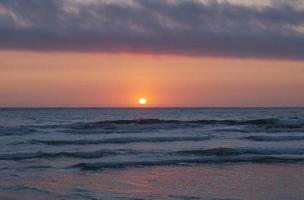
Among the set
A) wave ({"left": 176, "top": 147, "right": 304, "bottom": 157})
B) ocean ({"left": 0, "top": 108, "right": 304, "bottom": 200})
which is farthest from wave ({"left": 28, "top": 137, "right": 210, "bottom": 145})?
wave ({"left": 176, "top": 147, "right": 304, "bottom": 157})

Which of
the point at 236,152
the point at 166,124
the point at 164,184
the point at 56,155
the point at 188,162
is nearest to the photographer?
the point at 164,184

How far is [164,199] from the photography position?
10.7m

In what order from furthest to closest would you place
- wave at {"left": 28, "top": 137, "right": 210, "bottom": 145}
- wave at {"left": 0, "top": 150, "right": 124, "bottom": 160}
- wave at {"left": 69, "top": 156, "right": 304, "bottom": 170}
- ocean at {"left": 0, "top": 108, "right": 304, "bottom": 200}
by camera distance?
wave at {"left": 28, "top": 137, "right": 210, "bottom": 145}
wave at {"left": 0, "top": 150, "right": 124, "bottom": 160}
wave at {"left": 69, "top": 156, "right": 304, "bottom": 170}
ocean at {"left": 0, "top": 108, "right": 304, "bottom": 200}

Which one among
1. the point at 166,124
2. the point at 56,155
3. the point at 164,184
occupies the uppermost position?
the point at 166,124

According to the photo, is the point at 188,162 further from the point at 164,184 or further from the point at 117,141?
the point at 117,141

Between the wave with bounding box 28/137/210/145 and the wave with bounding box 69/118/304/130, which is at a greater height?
the wave with bounding box 69/118/304/130

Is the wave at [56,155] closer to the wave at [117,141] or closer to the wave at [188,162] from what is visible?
the wave at [188,162]

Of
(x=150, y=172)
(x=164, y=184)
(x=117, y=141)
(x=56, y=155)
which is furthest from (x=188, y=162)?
(x=117, y=141)

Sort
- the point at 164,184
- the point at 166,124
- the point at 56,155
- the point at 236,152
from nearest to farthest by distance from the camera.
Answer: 1. the point at 164,184
2. the point at 56,155
3. the point at 236,152
4. the point at 166,124

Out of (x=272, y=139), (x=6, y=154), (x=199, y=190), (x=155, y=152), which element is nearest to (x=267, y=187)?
(x=199, y=190)

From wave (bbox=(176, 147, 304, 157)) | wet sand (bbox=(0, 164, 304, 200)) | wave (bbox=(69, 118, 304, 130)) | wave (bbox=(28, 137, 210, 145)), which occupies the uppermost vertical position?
wave (bbox=(69, 118, 304, 130))

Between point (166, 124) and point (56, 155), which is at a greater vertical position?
point (166, 124)

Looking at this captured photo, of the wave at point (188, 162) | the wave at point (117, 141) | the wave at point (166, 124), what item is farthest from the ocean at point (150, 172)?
Result: the wave at point (166, 124)

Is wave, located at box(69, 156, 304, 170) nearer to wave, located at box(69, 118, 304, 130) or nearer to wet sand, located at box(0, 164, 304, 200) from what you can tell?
wet sand, located at box(0, 164, 304, 200)
